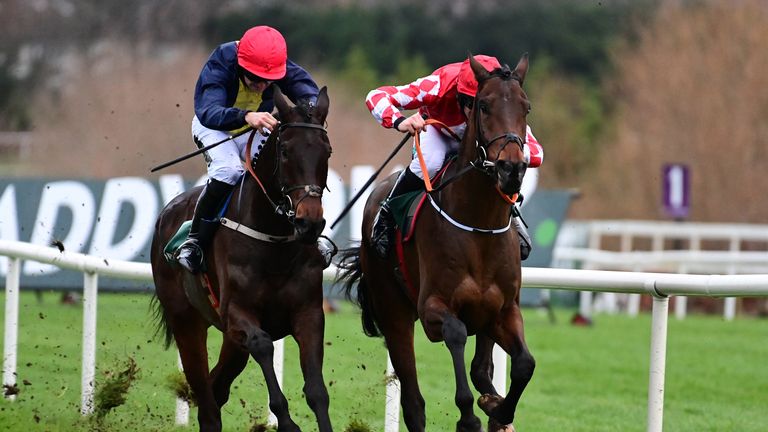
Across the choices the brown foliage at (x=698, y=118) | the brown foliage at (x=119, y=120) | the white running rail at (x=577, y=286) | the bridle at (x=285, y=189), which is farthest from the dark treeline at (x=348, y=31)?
the bridle at (x=285, y=189)

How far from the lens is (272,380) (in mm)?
5438

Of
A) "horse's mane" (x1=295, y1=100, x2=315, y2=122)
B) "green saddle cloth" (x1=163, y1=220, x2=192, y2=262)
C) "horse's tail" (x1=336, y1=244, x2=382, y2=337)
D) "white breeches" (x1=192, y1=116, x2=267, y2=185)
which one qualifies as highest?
"horse's mane" (x1=295, y1=100, x2=315, y2=122)

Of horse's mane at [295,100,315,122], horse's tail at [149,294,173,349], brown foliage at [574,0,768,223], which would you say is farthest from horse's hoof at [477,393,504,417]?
brown foliage at [574,0,768,223]

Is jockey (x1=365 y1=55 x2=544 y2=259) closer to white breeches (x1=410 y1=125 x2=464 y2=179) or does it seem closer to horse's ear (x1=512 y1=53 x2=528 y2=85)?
white breeches (x1=410 y1=125 x2=464 y2=179)

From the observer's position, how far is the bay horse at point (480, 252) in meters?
5.32

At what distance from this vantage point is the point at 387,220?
6.22 meters

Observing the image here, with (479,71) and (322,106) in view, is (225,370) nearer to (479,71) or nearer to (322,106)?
(322,106)

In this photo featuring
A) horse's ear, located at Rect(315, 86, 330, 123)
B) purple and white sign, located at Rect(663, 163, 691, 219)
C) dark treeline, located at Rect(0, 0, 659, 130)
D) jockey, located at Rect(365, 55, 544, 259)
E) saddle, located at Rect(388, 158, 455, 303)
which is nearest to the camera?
horse's ear, located at Rect(315, 86, 330, 123)

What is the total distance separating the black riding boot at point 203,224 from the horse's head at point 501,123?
1.27 m

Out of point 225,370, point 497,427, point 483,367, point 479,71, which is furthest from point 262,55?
point 497,427

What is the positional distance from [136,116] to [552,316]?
695cm

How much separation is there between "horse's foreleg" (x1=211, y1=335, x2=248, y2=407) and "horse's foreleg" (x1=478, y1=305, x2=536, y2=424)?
134 cm

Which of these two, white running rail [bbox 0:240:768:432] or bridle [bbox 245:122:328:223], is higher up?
bridle [bbox 245:122:328:223]

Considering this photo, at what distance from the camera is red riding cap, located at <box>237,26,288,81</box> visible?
5891 mm
